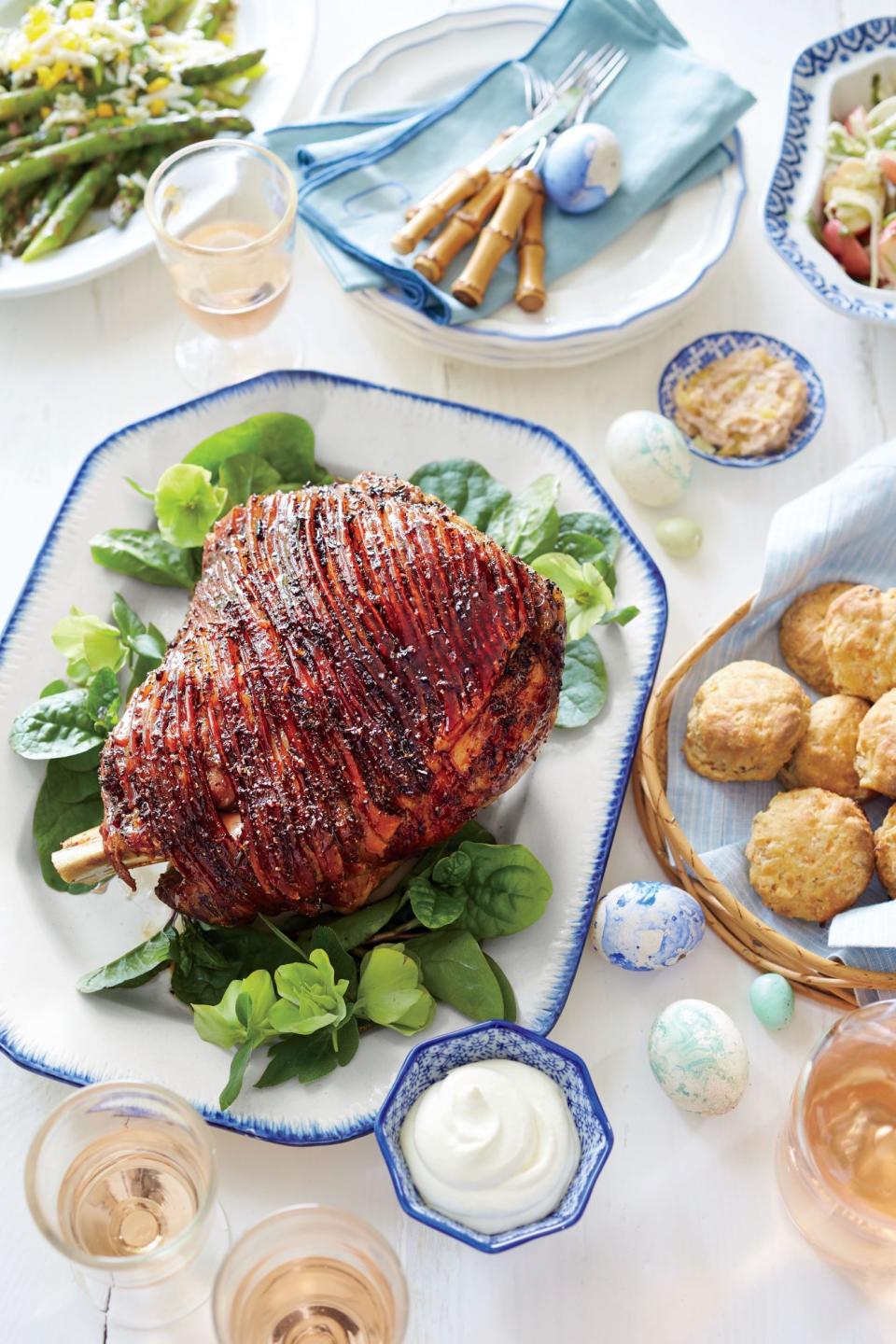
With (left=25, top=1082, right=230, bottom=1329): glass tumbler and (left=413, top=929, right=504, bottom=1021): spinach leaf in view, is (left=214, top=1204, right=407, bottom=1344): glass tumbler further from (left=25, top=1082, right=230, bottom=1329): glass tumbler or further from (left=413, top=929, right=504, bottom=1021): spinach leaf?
(left=413, top=929, right=504, bottom=1021): spinach leaf

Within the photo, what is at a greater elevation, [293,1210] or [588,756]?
[588,756]

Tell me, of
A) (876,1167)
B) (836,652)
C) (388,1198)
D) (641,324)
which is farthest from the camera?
(641,324)

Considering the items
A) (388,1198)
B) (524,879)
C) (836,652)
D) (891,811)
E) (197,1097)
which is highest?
(836,652)

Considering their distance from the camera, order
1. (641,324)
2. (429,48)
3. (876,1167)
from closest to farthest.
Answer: (876,1167), (641,324), (429,48)

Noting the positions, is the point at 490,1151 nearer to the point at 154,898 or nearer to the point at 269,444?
the point at 154,898

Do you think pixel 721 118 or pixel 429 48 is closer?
pixel 721 118

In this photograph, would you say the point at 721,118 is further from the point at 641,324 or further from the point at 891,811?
the point at 891,811

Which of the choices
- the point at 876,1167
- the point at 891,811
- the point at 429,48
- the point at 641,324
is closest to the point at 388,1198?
the point at 876,1167
